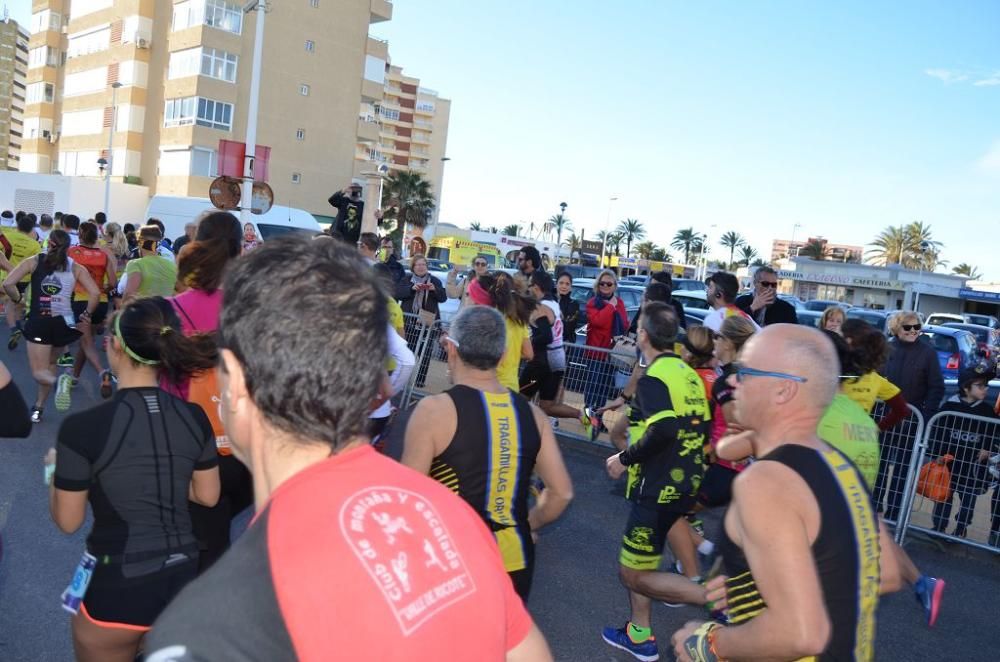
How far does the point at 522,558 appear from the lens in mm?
3307

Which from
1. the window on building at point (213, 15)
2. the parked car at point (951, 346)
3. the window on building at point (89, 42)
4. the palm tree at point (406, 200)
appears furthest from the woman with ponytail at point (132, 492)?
the palm tree at point (406, 200)

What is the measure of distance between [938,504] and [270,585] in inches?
301

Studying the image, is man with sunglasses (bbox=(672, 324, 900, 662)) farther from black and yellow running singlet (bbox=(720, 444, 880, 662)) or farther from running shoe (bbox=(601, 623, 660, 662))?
running shoe (bbox=(601, 623, 660, 662))

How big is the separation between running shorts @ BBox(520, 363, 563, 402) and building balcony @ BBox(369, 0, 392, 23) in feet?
152

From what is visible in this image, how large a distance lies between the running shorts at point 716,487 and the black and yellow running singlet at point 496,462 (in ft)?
6.80

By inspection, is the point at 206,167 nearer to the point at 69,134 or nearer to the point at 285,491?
the point at 69,134

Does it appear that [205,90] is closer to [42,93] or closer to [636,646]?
[42,93]

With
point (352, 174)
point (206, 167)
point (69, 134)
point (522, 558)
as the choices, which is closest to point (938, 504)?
point (522, 558)

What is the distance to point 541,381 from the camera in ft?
28.7

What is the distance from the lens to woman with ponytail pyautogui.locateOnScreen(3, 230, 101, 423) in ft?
24.9

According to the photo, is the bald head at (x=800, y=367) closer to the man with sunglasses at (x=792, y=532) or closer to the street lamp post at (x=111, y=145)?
the man with sunglasses at (x=792, y=532)

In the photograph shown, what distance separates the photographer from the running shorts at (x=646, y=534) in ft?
14.1

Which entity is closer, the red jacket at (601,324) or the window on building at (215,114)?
the red jacket at (601,324)

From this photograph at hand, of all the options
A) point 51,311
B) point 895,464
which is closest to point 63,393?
point 51,311
